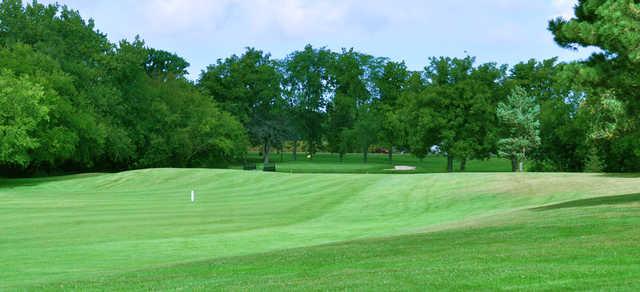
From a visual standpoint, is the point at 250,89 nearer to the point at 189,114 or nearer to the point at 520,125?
the point at 189,114

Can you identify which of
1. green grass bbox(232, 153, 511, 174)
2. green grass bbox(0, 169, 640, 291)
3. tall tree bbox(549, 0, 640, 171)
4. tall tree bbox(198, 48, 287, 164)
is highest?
tall tree bbox(198, 48, 287, 164)

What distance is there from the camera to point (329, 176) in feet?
186

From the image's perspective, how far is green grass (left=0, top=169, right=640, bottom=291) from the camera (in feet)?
41.6

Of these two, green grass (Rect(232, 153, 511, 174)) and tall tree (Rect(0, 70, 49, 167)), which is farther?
green grass (Rect(232, 153, 511, 174))

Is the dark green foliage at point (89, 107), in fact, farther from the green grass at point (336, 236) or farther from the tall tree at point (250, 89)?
the tall tree at point (250, 89)

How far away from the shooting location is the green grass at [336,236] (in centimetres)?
1269

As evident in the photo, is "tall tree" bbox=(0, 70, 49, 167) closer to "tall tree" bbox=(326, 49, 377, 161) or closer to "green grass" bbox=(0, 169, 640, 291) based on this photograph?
"green grass" bbox=(0, 169, 640, 291)

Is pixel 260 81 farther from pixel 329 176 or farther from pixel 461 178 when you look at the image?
pixel 461 178

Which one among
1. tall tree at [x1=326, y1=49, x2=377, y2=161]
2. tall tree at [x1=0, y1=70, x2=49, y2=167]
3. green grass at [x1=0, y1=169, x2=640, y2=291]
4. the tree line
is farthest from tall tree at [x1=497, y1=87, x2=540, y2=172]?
tall tree at [x1=326, y1=49, x2=377, y2=161]

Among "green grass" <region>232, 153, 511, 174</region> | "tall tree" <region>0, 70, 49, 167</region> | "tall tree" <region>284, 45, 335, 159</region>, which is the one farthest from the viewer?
"tall tree" <region>284, 45, 335, 159</region>

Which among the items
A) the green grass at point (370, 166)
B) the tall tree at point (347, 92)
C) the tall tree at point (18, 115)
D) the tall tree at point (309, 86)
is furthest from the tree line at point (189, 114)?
the tall tree at point (309, 86)

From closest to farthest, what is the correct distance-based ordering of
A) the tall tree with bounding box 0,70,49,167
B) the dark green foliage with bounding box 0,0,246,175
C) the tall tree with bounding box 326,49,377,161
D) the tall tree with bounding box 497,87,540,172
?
the tall tree with bounding box 0,70,49,167
the dark green foliage with bounding box 0,0,246,175
the tall tree with bounding box 497,87,540,172
the tall tree with bounding box 326,49,377,161

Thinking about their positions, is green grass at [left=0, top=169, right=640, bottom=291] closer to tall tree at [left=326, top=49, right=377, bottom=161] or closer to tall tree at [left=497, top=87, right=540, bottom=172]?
tall tree at [left=497, top=87, right=540, bottom=172]

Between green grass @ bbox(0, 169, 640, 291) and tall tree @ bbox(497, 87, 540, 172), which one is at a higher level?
tall tree @ bbox(497, 87, 540, 172)
